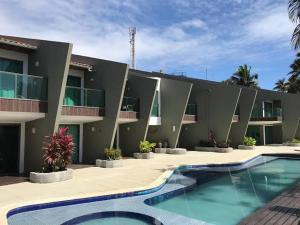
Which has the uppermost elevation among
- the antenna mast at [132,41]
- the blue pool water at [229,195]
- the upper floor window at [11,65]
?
the antenna mast at [132,41]

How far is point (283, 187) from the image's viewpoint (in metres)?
15.7

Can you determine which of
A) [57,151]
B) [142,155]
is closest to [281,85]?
[142,155]

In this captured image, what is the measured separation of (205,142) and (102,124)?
14569 mm

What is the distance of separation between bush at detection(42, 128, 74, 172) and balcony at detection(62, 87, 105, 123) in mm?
2163

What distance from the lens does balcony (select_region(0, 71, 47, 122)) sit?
45.2 feet

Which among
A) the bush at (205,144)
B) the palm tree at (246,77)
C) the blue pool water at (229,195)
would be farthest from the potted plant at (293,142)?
the blue pool water at (229,195)

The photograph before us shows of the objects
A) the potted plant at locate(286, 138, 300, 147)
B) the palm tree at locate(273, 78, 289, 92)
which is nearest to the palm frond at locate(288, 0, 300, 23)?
the potted plant at locate(286, 138, 300, 147)

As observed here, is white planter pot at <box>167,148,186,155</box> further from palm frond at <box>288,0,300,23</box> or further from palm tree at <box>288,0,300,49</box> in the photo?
palm frond at <box>288,0,300,23</box>

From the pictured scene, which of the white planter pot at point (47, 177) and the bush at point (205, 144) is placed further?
the bush at point (205, 144)

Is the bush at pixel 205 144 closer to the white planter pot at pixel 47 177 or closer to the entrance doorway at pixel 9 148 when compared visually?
the white planter pot at pixel 47 177

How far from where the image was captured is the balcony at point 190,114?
30.0 metres

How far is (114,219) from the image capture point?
34.7 ft

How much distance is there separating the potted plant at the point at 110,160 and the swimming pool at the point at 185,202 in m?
3.58

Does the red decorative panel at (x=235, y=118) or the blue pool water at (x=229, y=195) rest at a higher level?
the red decorative panel at (x=235, y=118)
